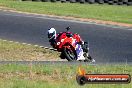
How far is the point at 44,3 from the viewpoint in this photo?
1219 inches

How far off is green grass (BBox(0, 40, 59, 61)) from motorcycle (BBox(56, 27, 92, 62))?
1.37 meters

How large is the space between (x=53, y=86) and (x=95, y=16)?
18.1 metres

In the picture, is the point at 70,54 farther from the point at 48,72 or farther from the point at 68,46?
the point at 48,72

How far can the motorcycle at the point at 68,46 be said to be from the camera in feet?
42.7

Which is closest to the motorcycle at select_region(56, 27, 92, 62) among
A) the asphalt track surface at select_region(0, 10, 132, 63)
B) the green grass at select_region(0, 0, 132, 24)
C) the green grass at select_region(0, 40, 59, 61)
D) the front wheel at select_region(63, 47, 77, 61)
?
the front wheel at select_region(63, 47, 77, 61)

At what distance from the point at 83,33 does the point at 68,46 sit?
7.19 m

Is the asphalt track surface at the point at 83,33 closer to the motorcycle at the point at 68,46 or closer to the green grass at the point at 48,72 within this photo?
the motorcycle at the point at 68,46

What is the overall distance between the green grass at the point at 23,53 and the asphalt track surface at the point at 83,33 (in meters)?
1.28

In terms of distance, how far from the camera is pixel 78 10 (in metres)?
28.6

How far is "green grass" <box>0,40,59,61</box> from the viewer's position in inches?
570

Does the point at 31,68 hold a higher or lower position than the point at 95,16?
higher

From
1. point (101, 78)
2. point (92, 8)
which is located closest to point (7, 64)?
point (101, 78)

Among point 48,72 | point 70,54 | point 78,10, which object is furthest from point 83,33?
point 48,72

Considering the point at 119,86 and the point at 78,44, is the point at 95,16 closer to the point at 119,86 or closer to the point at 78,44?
the point at 78,44
